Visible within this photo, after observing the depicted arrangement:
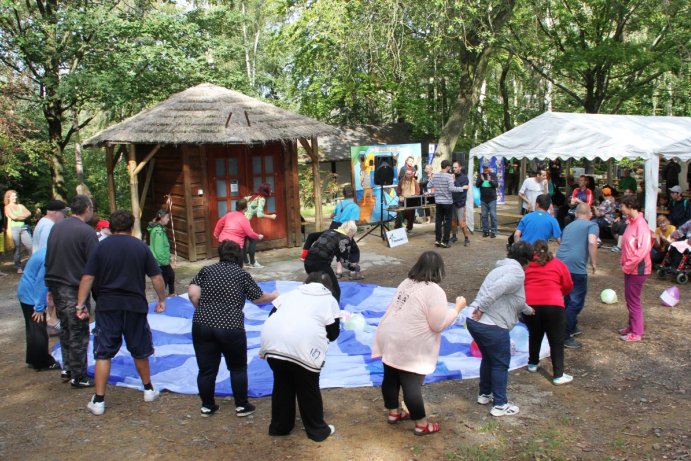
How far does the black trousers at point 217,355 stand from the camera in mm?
4824

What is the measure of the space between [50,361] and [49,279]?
4.13 ft

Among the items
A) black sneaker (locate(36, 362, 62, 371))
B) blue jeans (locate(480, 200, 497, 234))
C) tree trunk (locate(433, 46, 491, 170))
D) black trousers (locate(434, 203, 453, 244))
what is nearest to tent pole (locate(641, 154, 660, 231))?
blue jeans (locate(480, 200, 497, 234))

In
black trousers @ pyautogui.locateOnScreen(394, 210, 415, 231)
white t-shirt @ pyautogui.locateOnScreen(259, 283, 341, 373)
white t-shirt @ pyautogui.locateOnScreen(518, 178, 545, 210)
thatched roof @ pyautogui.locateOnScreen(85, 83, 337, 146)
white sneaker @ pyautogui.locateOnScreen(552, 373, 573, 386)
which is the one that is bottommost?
white sneaker @ pyautogui.locateOnScreen(552, 373, 573, 386)

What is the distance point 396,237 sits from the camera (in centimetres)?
1343

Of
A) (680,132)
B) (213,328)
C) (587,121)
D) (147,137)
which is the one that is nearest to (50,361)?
(213,328)

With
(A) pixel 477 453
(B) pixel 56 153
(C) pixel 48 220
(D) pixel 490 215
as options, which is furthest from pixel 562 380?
(B) pixel 56 153

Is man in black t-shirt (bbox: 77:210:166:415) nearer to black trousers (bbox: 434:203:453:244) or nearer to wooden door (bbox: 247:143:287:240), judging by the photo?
wooden door (bbox: 247:143:287:240)

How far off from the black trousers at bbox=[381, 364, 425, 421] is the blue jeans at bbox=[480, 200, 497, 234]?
10080 mm

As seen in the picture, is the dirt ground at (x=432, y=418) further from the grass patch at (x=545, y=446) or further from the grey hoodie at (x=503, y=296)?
the grey hoodie at (x=503, y=296)

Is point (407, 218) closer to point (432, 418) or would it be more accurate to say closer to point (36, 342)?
point (36, 342)

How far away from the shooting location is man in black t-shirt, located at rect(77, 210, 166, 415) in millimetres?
5195

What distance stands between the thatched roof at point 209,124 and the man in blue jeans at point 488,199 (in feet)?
12.0

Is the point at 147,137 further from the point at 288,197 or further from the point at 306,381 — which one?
the point at 306,381

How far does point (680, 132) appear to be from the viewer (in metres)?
14.1
